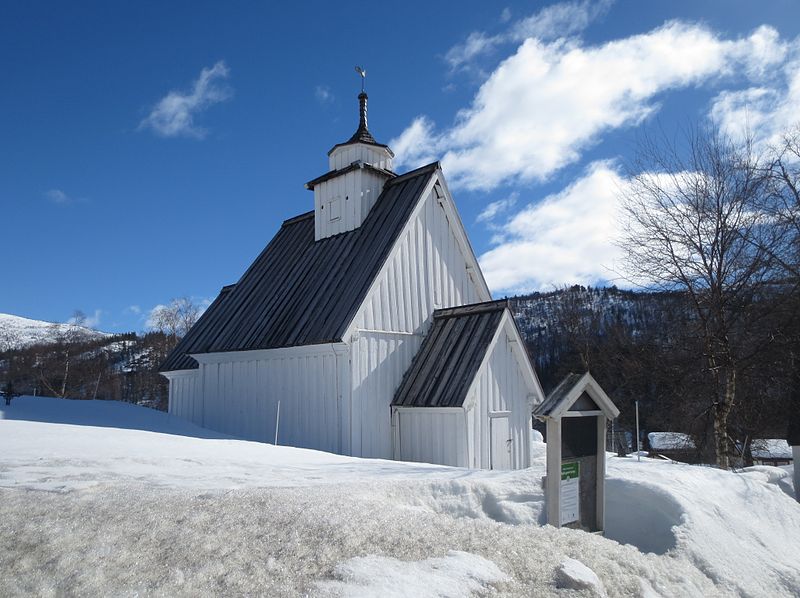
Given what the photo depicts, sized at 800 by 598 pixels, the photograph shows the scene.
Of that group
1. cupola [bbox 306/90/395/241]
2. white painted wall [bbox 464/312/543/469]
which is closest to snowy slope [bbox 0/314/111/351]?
cupola [bbox 306/90/395/241]

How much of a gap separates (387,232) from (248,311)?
547 centimetres

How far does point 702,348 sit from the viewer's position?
1820 cm

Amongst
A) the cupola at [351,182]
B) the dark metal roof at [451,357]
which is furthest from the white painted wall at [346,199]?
the dark metal roof at [451,357]

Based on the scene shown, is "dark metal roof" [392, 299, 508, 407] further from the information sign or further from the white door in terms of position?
the information sign

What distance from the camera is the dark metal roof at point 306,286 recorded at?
15805 millimetres

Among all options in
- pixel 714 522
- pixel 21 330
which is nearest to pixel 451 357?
pixel 714 522

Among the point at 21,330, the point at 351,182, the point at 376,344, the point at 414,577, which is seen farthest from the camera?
the point at 21,330

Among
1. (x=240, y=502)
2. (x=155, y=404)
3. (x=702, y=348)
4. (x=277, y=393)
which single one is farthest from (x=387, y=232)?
(x=155, y=404)

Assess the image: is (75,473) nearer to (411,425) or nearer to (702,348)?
(411,425)

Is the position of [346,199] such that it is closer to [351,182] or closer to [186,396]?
[351,182]

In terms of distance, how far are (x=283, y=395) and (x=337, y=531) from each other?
1081 cm

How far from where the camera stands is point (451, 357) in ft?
49.4

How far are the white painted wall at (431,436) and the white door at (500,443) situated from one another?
1.04 meters

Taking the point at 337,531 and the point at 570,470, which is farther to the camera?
the point at 570,470
